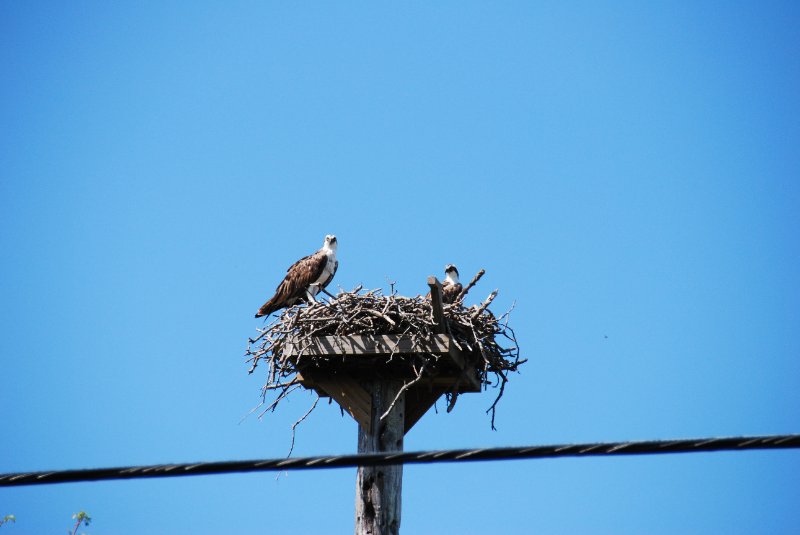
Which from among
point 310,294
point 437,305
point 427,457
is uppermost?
point 310,294

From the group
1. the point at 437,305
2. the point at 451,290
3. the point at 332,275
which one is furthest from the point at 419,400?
the point at 332,275

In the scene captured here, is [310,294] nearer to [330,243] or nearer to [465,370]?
[330,243]

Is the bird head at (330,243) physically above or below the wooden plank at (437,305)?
above

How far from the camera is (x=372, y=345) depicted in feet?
24.6

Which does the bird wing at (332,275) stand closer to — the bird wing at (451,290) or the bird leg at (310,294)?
the bird leg at (310,294)

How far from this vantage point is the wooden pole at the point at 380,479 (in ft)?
22.9

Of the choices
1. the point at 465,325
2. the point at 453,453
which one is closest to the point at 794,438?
the point at 453,453

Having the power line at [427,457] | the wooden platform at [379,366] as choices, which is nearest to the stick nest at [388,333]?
the wooden platform at [379,366]

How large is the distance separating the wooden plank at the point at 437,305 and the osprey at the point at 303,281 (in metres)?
2.54

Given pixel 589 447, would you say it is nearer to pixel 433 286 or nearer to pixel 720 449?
pixel 720 449

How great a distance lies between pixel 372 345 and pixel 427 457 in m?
3.83

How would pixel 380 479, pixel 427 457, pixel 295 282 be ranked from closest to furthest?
pixel 427 457 → pixel 380 479 → pixel 295 282

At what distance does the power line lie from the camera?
3.48 metres

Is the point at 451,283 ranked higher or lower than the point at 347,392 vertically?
higher
